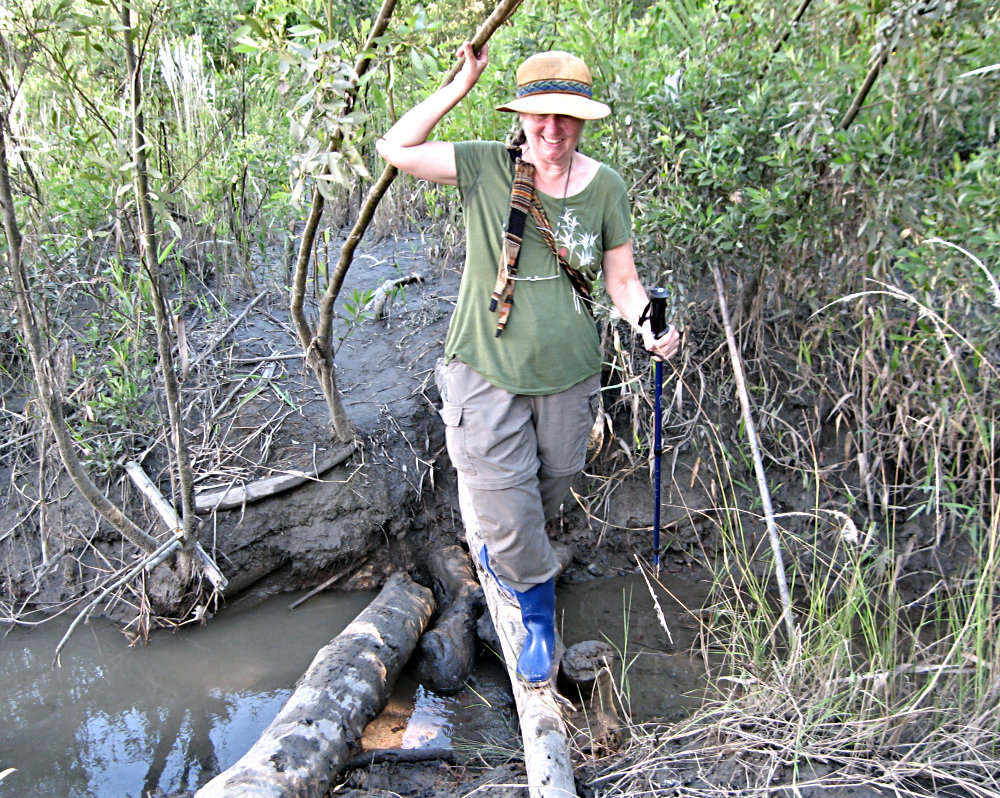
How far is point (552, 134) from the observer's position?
263 cm

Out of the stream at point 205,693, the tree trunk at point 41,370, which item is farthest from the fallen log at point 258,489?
the stream at point 205,693

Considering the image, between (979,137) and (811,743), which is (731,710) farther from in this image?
(979,137)

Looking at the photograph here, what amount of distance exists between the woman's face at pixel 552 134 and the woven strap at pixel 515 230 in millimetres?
78

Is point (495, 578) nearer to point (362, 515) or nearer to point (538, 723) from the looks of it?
point (538, 723)

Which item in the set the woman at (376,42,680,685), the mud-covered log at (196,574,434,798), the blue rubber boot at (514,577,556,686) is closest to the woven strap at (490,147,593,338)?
the woman at (376,42,680,685)

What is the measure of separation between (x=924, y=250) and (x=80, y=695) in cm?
396

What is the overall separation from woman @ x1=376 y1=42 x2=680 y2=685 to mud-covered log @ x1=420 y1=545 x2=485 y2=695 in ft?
2.93

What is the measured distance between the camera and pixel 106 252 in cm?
486

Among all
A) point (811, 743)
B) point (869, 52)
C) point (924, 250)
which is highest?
point (869, 52)

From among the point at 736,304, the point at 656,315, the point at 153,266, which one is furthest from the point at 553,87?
the point at 736,304

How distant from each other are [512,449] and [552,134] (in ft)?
3.53

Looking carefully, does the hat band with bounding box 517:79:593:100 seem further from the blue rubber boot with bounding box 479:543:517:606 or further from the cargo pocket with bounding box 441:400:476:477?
the blue rubber boot with bounding box 479:543:517:606

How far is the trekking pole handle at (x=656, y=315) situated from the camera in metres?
2.83

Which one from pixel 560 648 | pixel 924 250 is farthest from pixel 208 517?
pixel 924 250
